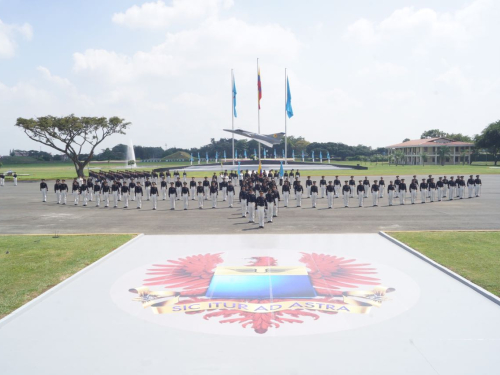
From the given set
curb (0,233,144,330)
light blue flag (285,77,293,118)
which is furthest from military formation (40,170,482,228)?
light blue flag (285,77,293,118)

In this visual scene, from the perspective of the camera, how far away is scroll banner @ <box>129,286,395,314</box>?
752 cm

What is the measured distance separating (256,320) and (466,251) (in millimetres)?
7523

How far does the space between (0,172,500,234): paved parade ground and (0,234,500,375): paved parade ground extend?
4.60m

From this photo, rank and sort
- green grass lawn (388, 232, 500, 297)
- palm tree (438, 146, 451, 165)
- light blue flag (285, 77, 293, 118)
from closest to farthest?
1. green grass lawn (388, 232, 500, 297)
2. light blue flag (285, 77, 293, 118)
3. palm tree (438, 146, 451, 165)

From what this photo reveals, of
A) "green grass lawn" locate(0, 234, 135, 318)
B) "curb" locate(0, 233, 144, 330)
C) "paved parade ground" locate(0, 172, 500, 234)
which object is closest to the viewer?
"curb" locate(0, 233, 144, 330)

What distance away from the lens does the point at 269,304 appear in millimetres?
7781

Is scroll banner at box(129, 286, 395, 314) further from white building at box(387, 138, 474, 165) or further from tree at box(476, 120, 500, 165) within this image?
white building at box(387, 138, 474, 165)

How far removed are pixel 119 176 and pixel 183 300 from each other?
26.3 metres

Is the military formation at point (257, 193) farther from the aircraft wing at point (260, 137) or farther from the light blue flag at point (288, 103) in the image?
the light blue flag at point (288, 103)

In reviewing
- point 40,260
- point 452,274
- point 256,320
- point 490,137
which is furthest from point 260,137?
point 490,137

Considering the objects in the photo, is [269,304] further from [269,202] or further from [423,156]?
[423,156]

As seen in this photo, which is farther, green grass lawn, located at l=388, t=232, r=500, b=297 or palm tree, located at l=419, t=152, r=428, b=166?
palm tree, located at l=419, t=152, r=428, b=166

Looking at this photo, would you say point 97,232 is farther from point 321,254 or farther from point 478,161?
point 478,161

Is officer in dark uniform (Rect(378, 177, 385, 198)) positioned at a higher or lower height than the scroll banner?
higher
